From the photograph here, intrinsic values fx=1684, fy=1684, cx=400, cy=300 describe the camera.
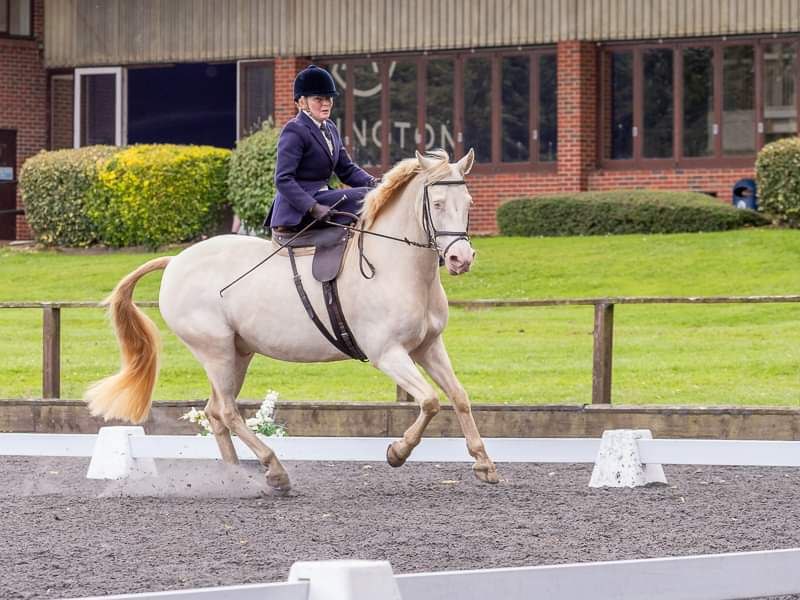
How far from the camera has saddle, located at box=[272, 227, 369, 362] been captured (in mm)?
9844

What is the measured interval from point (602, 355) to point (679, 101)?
17139 millimetres

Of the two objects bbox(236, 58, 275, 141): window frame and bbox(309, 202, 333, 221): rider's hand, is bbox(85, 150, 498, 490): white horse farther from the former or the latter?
bbox(236, 58, 275, 141): window frame

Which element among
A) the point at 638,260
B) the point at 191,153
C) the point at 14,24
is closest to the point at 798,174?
the point at 638,260

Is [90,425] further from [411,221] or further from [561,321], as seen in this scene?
[561,321]

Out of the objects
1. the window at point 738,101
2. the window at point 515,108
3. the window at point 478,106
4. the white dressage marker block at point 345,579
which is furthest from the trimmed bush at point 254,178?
Answer: the white dressage marker block at point 345,579

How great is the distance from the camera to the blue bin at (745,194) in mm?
27875

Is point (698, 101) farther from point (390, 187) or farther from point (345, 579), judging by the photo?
point (345, 579)

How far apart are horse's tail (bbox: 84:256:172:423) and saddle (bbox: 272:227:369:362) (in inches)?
43.0

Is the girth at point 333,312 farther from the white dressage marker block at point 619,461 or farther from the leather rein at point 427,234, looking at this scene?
the white dressage marker block at point 619,461

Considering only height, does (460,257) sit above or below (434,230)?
below

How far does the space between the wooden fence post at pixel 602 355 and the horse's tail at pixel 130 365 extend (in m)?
3.50

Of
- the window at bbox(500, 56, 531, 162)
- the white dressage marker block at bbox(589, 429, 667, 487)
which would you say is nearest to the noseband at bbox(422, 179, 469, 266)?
the white dressage marker block at bbox(589, 429, 667, 487)

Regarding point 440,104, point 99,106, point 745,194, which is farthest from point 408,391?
point 99,106

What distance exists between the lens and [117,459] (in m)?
10.4
